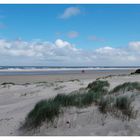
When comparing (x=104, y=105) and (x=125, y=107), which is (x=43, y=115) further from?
(x=125, y=107)

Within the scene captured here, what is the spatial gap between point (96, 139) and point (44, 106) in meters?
1.57

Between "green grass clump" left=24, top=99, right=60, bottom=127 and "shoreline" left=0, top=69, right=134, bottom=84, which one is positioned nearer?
"green grass clump" left=24, top=99, right=60, bottom=127

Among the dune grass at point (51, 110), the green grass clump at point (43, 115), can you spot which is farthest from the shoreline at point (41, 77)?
the green grass clump at point (43, 115)

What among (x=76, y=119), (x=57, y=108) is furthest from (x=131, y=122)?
(x=57, y=108)

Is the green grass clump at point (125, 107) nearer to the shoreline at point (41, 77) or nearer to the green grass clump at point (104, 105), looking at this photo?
the green grass clump at point (104, 105)

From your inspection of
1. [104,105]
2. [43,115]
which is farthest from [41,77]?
[43,115]

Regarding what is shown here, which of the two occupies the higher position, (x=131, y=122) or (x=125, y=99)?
(x=125, y=99)

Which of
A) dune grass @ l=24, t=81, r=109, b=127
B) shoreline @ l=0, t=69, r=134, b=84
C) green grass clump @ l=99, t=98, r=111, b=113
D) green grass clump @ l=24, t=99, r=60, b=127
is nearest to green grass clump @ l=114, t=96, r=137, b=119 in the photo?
green grass clump @ l=99, t=98, r=111, b=113

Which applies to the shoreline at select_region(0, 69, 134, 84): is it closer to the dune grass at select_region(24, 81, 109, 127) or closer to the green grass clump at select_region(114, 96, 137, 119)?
the dune grass at select_region(24, 81, 109, 127)

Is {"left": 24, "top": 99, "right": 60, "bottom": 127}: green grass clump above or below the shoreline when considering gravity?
above

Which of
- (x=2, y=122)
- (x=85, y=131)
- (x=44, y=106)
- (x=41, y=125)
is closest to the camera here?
(x=85, y=131)

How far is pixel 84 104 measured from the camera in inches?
227

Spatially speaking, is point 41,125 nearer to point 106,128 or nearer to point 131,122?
point 106,128

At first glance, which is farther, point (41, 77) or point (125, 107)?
point (41, 77)
